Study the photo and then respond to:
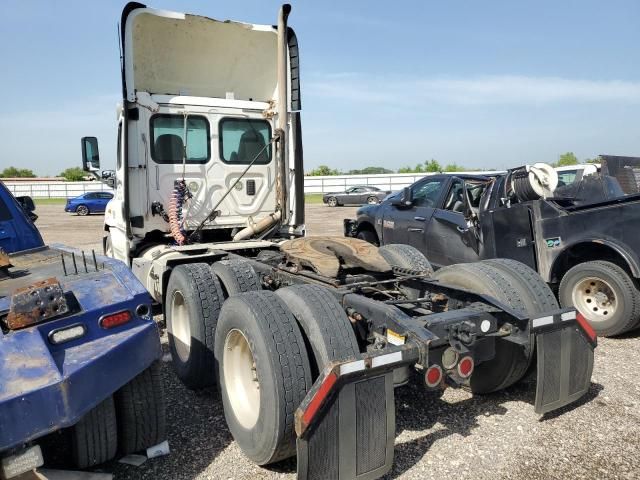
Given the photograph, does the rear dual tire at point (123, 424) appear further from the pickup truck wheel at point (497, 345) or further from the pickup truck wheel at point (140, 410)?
the pickup truck wheel at point (497, 345)

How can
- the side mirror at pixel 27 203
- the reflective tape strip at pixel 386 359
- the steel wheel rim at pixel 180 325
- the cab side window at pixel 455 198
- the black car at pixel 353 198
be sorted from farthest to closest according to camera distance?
the black car at pixel 353 198 → the cab side window at pixel 455 198 → the side mirror at pixel 27 203 → the steel wheel rim at pixel 180 325 → the reflective tape strip at pixel 386 359

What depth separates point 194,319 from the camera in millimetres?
4348

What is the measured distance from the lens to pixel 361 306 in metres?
3.27

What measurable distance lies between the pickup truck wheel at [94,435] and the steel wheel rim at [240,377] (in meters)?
0.77

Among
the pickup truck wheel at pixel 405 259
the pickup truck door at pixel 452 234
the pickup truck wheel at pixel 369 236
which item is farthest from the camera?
the pickup truck wheel at pixel 369 236

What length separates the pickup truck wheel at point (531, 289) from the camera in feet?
12.0

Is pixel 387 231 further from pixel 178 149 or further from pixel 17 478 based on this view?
pixel 17 478

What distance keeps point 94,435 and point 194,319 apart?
154 cm

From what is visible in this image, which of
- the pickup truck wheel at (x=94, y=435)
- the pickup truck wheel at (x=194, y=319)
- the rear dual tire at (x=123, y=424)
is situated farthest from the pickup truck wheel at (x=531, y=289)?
the pickup truck wheel at (x=94, y=435)

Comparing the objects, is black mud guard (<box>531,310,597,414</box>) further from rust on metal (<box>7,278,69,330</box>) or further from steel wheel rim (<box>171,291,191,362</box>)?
steel wheel rim (<box>171,291,191,362</box>)

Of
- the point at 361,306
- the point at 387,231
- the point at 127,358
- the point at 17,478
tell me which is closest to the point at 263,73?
the point at 387,231

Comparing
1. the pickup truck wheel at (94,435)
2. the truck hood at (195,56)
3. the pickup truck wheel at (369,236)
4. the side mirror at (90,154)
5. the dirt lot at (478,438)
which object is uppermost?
the truck hood at (195,56)

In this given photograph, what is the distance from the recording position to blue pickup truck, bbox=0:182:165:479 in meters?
2.28

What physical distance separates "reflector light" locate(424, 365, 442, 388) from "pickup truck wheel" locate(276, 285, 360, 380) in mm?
400
